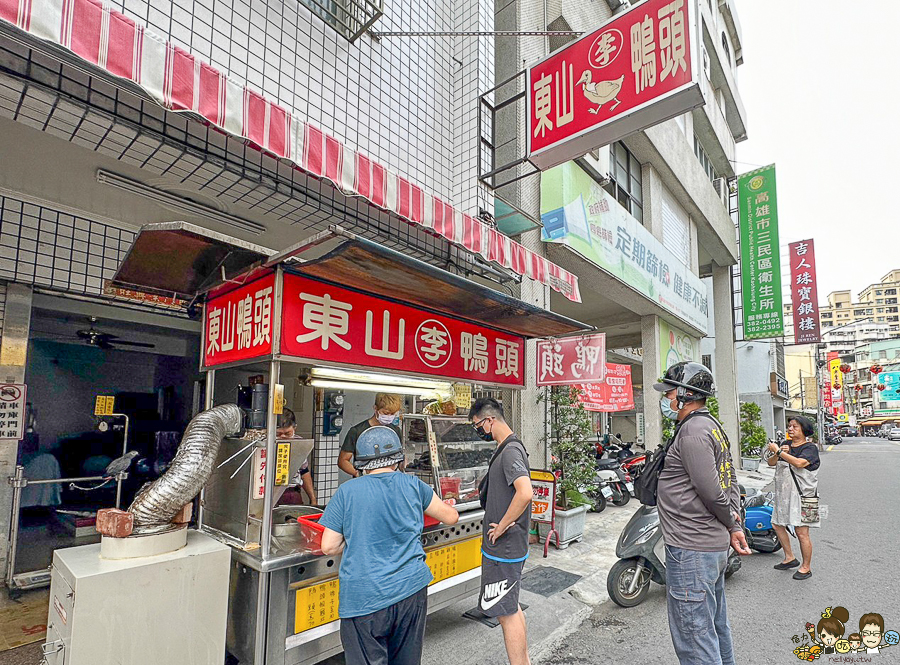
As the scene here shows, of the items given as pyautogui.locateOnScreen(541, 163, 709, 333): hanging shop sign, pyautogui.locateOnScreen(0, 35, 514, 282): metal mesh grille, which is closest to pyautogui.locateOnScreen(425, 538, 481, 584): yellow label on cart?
pyautogui.locateOnScreen(0, 35, 514, 282): metal mesh grille

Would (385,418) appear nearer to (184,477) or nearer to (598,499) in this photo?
(184,477)

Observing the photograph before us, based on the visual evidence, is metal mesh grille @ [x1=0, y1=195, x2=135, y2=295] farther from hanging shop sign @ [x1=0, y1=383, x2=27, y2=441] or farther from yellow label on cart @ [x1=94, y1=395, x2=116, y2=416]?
yellow label on cart @ [x1=94, y1=395, x2=116, y2=416]

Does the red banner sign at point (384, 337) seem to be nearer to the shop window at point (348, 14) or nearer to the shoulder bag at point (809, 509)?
the shop window at point (348, 14)

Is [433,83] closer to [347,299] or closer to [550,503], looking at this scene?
[347,299]

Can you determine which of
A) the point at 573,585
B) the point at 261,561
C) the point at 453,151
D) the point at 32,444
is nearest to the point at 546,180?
the point at 453,151

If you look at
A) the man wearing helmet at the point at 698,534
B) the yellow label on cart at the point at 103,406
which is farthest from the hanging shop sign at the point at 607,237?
the yellow label on cart at the point at 103,406

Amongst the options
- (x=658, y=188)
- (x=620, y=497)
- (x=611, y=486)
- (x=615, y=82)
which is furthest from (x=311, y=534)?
(x=658, y=188)

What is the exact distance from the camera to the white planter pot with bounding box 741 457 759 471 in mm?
16763

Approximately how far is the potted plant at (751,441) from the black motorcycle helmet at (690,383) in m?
16.2

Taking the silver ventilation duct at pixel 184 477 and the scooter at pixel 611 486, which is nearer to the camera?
the silver ventilation duct at pixel 184 477

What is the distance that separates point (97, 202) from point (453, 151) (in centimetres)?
395

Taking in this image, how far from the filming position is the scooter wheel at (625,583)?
14.9 ft

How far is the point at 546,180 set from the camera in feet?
23.5

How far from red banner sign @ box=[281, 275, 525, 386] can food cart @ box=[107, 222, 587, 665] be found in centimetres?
1
